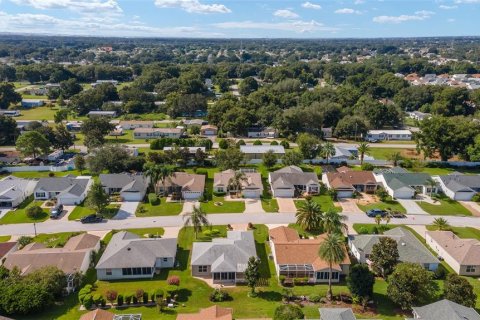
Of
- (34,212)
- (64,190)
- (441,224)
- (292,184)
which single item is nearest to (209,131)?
(292,184)

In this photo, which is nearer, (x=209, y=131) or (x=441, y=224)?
(x=441, y=224)

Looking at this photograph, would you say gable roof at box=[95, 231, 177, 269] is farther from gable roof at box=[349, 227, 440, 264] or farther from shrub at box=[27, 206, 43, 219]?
gable roof at box=[349, 227, 440, 264]

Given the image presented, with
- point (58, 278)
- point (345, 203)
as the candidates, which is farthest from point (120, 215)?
point (345, 203)

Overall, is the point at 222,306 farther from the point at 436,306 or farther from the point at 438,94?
the point at 438,94

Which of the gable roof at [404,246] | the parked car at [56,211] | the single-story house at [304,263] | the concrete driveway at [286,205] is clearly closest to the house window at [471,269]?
the gable roof at [404,246]

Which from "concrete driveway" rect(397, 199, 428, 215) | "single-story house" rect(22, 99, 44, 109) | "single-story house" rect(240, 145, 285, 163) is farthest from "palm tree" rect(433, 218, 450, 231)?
"single-story house" rect(22, 99, 44, 109)

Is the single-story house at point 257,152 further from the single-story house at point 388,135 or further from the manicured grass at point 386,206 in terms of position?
the single-story house at point 388,135

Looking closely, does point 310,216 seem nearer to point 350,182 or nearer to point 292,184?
point 292,184

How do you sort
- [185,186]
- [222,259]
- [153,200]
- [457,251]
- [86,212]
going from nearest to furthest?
[222,259], [457,251], [86,212], [153,200], [185,186]
